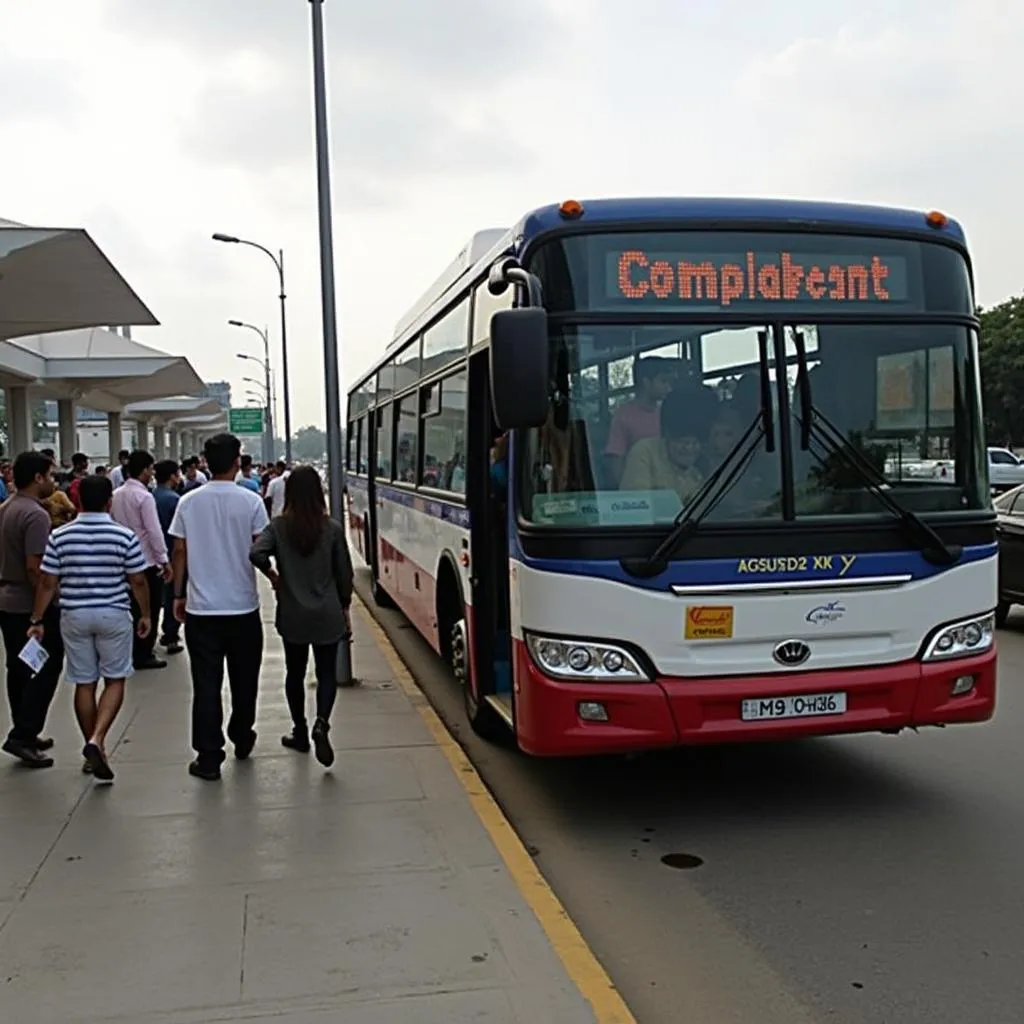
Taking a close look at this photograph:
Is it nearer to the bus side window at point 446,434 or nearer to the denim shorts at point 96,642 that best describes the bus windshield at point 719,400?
the bus side window at point 446,434

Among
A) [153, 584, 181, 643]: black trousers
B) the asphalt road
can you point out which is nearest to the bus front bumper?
the asphalt road

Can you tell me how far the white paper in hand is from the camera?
6996 mm

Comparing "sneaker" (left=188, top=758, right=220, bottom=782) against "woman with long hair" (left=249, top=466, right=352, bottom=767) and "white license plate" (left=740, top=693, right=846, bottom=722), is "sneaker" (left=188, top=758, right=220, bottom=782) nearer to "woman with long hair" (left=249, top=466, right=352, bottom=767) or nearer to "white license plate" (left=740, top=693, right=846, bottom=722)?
"woman with long hair" (left=249, top=466, right=352, bottom=767)

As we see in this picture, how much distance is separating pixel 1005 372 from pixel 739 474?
56.8 meters

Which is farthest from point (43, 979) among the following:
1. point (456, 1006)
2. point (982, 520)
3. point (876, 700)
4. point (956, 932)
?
point (982, 520)

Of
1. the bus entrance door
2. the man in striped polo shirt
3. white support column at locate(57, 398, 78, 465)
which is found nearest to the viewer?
the man in striped polo shirt

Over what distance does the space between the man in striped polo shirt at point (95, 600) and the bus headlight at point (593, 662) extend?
2604 millimetres

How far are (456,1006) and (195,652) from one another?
356 cm

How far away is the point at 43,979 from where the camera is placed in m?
4.39

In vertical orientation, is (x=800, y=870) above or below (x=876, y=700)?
below

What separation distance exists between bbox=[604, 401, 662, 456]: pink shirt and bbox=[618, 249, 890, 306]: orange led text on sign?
57 centimetres

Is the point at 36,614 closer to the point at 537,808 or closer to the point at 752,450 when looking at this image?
the point at 537,808

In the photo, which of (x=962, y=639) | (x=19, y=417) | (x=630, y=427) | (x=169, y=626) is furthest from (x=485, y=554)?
(x=19, y=417)

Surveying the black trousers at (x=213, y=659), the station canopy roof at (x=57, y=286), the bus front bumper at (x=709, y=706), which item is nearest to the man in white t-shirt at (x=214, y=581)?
the black trousers at (x=213, y=659)
